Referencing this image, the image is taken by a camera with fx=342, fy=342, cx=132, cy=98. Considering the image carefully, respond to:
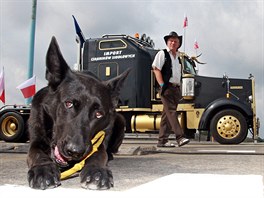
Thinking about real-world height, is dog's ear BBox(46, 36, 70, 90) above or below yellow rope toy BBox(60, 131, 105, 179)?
above

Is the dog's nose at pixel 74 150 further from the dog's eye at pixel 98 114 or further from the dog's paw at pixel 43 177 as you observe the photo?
the dog's eye at pixel 98 114

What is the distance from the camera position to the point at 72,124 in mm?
2145

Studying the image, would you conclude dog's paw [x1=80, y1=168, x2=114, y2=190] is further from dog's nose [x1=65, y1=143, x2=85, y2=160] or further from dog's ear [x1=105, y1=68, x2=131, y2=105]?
dog's ear [x1=105, y1=68, x2=131, y2=105]

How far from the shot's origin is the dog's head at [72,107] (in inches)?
80.4

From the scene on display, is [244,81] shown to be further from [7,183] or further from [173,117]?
[7,183]

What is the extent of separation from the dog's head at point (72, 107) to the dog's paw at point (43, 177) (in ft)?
0.43

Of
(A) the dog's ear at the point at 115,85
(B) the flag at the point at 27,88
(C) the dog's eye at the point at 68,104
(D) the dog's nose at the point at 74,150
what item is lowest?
(D) the dog's nose at the point at 74,150

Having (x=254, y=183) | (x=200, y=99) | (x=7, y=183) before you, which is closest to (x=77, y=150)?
(x=7, y=183)

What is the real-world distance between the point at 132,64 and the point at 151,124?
1.78 metres

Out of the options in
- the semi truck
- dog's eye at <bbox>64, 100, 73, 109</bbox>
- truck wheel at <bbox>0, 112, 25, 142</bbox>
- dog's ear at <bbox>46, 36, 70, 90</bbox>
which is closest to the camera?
dog's eye at <bbox>64, 100, 73, 109</bbox>

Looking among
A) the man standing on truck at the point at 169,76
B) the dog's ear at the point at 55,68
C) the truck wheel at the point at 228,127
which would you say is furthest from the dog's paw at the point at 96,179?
the truck wheel at the point at 228,127

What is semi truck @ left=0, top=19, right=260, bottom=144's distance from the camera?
952 cm

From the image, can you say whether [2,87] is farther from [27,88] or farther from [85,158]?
[85,158]

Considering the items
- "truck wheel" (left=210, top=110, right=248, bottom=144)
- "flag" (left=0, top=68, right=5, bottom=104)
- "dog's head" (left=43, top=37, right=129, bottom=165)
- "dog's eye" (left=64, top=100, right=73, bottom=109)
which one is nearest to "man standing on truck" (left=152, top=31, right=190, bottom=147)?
"truck wheel" (left=210, top=110, right=248, bottom=144)
